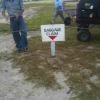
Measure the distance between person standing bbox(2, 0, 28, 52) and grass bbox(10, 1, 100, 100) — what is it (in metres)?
0.33

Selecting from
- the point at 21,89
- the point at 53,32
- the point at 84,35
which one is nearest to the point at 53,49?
the point at 53,32

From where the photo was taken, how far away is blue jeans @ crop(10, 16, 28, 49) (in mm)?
9664

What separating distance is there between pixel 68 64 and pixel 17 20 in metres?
2.10

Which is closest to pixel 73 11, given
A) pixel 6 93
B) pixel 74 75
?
pixel 74 75

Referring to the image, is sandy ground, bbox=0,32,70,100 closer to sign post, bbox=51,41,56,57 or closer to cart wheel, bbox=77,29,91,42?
sign post, bbox=51,41,56,57

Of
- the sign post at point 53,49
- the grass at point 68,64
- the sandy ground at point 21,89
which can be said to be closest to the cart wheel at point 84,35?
the grass at point 68,64

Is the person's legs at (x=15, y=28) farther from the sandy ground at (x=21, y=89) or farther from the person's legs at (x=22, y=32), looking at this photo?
the sandy ground at (x=21, y=89)

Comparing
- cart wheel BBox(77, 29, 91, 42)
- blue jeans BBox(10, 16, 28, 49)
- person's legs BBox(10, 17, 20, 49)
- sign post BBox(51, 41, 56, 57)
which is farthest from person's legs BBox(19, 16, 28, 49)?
cart wheel BBox(77, 29, 91, 42)

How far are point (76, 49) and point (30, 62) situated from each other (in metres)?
1.70

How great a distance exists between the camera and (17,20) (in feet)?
31.5

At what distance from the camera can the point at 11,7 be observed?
9.53 m

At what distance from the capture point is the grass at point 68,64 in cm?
692

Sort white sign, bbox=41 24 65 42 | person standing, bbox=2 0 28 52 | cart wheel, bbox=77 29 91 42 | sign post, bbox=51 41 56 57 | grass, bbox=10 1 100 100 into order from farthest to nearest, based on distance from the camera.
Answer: cart wheel, bbox=77 29 91 42 → person standing, bbox=2 0 28 52 → sign post, bbox=51 41 56 57 → white sign, bbox=41 24 65 42 → grass, bbox=10 1 100 100

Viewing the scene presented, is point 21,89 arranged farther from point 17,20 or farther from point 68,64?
point 17,20
